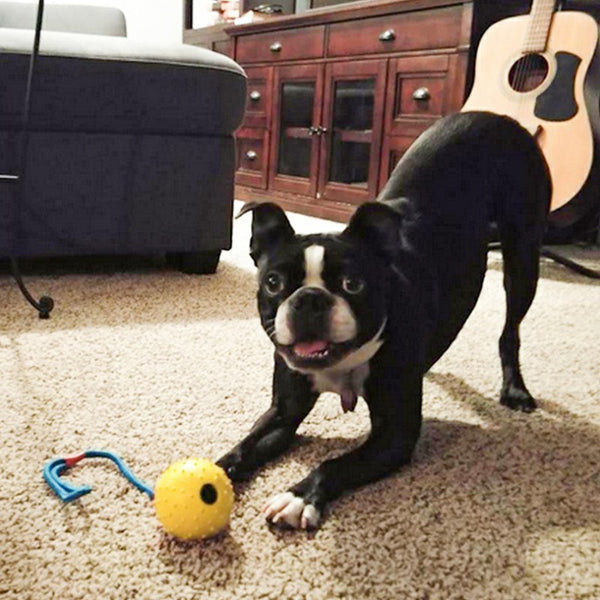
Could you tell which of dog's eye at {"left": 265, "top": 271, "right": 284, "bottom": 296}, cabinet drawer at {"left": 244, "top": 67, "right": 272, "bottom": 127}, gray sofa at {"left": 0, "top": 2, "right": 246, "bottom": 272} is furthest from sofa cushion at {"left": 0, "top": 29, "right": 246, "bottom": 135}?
cabinet drawer at {"left": 244, "top": 67, "right": 272, "bottom": 127}

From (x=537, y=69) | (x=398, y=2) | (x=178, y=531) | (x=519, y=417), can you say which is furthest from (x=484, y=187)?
(x=398, y=2)

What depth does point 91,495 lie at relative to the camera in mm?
917

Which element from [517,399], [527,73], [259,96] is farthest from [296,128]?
[517,399]

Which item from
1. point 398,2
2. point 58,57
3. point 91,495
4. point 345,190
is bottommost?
point 91,495

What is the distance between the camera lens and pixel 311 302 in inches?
36.0

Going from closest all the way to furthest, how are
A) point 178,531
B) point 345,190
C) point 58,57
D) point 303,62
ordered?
point 178,531 → point 58,57 → point 345,190 → point 303,62

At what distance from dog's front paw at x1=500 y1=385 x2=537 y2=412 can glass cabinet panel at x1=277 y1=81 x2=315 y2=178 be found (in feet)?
7.45

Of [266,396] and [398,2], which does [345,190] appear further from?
[266,396]

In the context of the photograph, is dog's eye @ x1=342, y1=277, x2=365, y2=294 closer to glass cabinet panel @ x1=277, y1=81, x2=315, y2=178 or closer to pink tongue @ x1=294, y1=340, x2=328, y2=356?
pink tongue @ x1=294, y1=340, x2=328, y2=356

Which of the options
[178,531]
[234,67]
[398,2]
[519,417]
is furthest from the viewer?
[398,2]

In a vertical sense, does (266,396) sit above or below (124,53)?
below

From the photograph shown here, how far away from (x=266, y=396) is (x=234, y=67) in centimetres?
114

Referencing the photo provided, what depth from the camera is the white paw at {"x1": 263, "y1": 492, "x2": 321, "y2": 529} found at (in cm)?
86

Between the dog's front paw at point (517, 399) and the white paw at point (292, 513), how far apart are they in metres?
0.53
